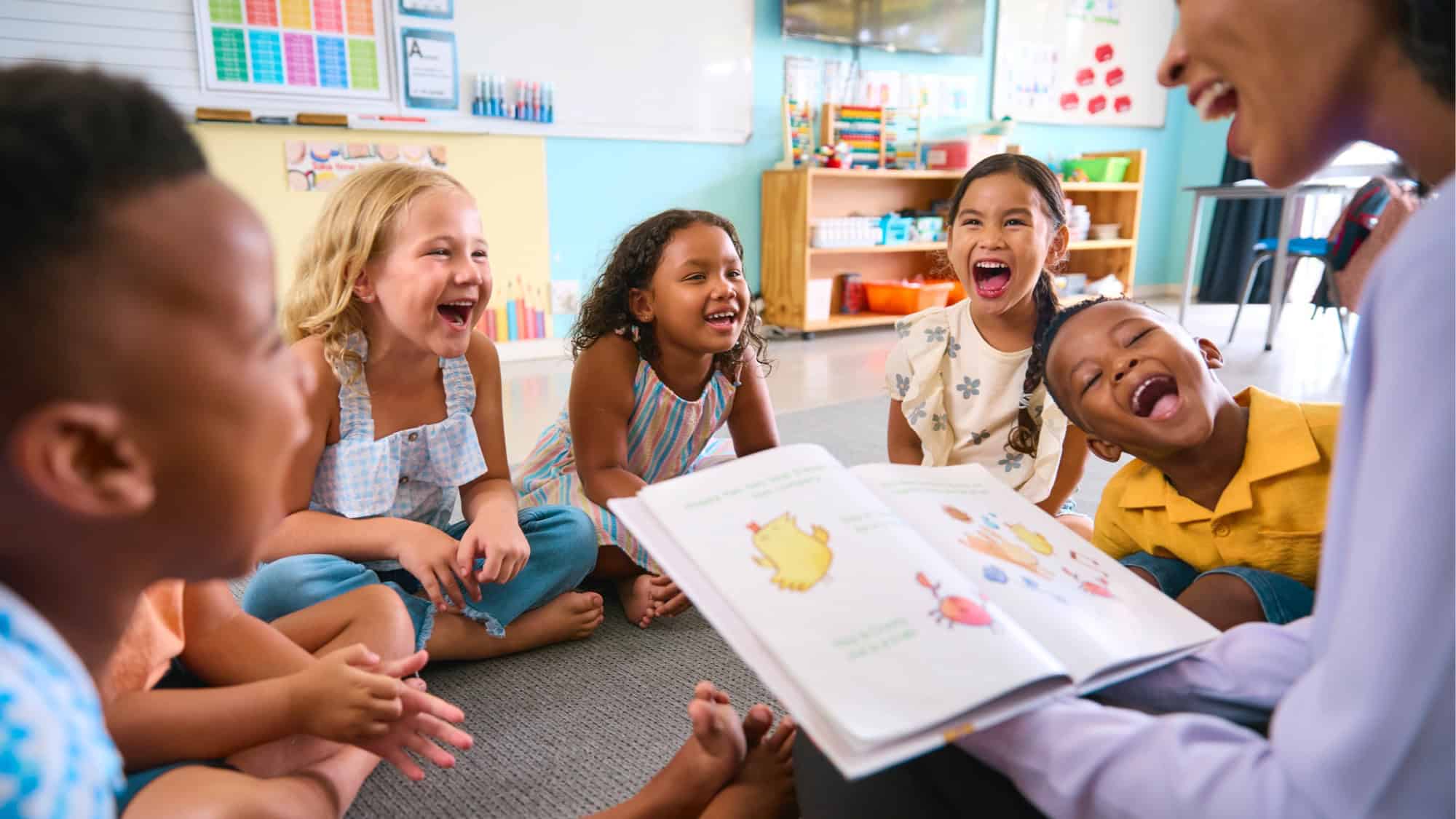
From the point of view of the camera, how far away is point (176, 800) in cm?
59

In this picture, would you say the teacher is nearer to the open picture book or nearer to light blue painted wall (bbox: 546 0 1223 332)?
the open picture book

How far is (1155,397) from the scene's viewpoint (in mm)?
875

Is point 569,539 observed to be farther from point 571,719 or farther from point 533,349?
point 533,349

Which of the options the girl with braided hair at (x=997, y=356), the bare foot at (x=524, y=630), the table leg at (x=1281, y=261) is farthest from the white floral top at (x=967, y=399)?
the table leg at (x=1281, y=261)

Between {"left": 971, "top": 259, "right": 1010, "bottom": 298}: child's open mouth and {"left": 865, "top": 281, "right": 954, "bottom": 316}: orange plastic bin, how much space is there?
2.34 metres

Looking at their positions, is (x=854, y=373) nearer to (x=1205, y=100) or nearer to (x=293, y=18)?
(x=293, y=18)

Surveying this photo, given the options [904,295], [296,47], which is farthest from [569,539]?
[904,295]

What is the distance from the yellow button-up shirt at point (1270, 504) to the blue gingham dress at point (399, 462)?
81 centimetres

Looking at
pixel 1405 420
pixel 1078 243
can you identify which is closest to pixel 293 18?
pixel 1405 420

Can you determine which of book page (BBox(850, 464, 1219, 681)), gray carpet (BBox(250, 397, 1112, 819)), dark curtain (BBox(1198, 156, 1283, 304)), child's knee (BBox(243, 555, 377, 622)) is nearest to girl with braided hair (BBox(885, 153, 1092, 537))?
gray carpet (BBox(250, 397, 1112, 819))

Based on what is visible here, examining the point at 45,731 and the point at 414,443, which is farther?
the point at 414,443

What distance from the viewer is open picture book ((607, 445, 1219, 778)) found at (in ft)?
1.44

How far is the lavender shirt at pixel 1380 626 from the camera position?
0.32 m

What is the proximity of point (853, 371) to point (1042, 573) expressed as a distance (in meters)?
2.32
